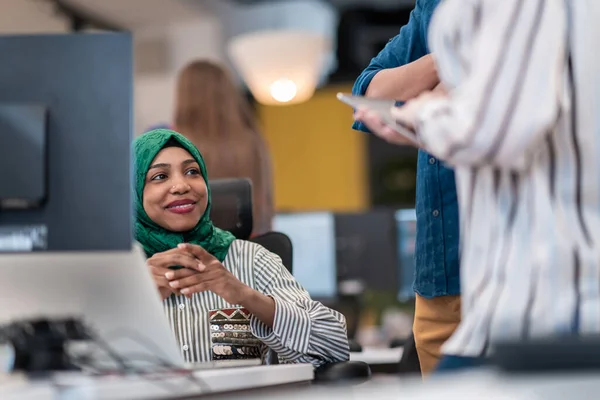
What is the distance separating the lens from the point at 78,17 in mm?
6113

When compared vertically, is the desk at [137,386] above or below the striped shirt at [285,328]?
above

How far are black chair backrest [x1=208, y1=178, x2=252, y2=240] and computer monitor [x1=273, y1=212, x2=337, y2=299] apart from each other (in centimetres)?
179

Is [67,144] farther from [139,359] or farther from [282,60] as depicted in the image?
[282,60]

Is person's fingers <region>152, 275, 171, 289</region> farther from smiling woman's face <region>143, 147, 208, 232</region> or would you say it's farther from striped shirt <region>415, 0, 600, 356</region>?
striped shirt <region>415, 0, 600, 356</region>

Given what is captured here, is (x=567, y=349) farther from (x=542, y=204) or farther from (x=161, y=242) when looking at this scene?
(x=161, y=242)

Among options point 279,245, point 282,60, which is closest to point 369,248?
point 282,60

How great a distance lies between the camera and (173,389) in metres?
1.18

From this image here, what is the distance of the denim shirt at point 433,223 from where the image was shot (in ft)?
5.43

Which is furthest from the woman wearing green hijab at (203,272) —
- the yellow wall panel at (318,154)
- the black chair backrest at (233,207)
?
the yellow wall panel at (318,154)

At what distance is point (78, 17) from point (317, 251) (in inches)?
116

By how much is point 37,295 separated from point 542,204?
746 millimetres

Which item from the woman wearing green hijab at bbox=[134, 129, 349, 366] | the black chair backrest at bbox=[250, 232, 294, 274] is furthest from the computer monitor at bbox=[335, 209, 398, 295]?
the woman wearing green hijab at bbox=[134, 129, 349, 366]

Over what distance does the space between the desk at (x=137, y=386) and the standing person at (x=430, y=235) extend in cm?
43

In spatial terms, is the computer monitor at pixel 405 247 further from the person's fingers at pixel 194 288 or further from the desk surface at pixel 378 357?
the person's fingers at pixel 194 288
